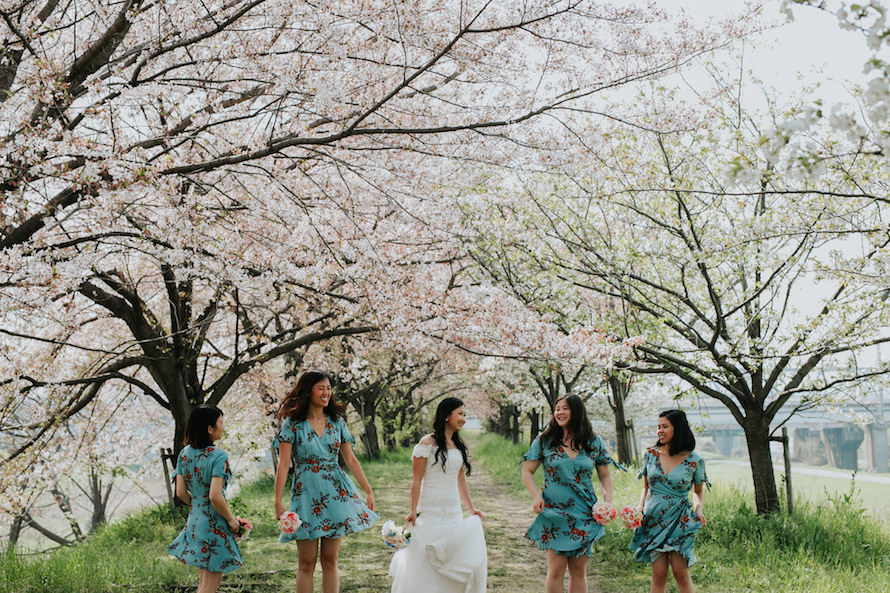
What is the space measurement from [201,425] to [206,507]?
58 centimetres

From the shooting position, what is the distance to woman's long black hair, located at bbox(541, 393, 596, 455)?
5691 mm

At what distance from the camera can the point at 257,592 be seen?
268 inches

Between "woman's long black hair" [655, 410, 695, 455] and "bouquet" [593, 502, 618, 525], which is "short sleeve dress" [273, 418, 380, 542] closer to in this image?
"bouquet" [593, 502, 618, 525]

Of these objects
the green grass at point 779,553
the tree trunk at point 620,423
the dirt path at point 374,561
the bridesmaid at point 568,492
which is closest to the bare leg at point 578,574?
the bridesmaid at point 568,492

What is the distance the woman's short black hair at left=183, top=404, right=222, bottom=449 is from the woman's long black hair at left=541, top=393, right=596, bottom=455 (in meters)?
2.55

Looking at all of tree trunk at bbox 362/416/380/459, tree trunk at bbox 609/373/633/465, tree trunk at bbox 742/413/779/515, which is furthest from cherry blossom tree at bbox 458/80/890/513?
tree trunk at bbox 362/416/380/459

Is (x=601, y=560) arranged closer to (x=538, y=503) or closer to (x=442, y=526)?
(x=538, y=503)

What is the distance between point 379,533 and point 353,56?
21.7ft

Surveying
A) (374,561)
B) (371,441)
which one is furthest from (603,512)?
(371,441)

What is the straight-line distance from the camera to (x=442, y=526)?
5.57m

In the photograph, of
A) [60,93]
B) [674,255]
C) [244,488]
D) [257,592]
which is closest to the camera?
[60,93]

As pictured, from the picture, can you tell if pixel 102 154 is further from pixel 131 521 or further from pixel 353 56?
pixel 131 521

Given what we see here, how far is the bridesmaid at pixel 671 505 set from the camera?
544 cm

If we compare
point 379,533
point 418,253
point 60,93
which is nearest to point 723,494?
point 379,533
